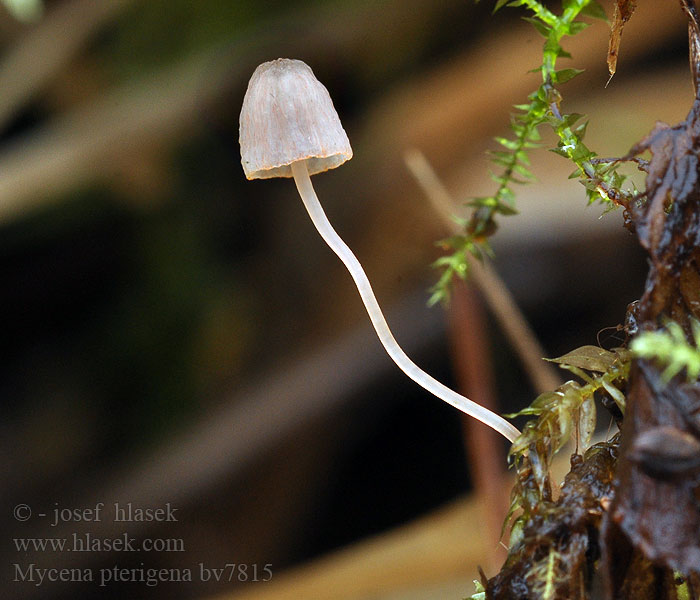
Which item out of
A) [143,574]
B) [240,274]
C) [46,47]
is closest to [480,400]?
[240,274]

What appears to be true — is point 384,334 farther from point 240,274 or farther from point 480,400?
point 240,274

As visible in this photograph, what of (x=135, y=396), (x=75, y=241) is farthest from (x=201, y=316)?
(x=75, y=241)

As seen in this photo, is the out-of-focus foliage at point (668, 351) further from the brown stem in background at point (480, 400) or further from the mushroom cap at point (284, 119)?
the brown stem in background at point (480, 400)

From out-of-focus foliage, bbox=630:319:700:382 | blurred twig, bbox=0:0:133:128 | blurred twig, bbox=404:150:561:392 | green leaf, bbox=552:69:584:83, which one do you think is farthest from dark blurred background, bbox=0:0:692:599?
out-of-focus foliage, bbox=630:319:700:382

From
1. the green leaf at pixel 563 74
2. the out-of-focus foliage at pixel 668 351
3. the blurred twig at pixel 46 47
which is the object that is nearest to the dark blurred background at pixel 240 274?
the blurred twig at pixel 46 47

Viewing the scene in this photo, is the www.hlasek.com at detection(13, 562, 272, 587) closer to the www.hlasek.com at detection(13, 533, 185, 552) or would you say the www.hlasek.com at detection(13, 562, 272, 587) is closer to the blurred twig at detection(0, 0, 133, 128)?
the www.hlasek.com at detection(13, 533, 185, 552)

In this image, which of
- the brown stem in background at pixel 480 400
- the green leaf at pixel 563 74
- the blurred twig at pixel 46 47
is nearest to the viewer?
the green leaf at pixel 563 74
